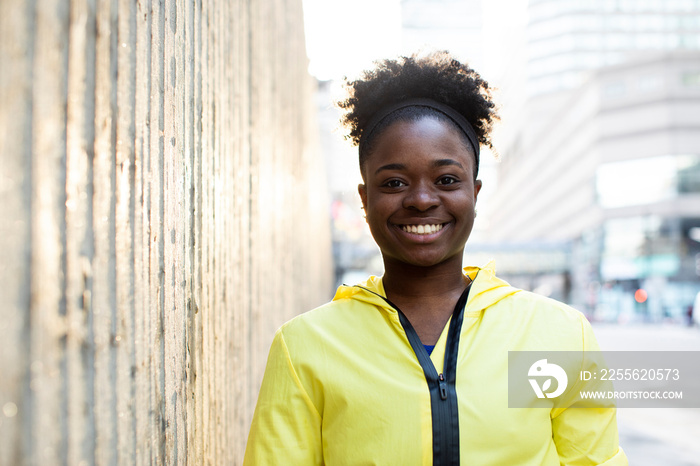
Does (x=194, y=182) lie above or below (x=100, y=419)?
above

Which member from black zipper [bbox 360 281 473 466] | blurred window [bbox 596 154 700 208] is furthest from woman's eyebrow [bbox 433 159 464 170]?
blurred window [bbox 596 154 700 208]

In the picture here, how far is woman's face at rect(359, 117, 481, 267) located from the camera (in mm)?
1894

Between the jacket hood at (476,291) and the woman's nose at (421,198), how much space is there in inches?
11.5

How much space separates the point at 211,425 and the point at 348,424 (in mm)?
776

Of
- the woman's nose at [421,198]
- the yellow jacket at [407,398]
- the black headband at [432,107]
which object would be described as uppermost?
the black headband at [432,107]

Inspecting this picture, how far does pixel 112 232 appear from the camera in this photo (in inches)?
48.8

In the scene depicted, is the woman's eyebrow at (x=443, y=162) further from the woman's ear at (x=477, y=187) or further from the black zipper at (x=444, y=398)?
the black zipper at (x=444, y=398)

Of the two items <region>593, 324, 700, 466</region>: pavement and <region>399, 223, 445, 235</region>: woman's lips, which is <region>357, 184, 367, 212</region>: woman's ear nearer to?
<region>399, 223, 445, 235</region>: woman's lips

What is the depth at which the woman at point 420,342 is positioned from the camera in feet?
5.38

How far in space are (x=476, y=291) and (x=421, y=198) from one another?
341mm

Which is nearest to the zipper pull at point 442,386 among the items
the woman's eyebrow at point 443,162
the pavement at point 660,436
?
the woman's eyebrow at point 443,162

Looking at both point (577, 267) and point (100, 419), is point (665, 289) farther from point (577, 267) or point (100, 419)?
point (100, 419)

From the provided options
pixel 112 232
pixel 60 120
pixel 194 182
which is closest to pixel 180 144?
pixel 194 182

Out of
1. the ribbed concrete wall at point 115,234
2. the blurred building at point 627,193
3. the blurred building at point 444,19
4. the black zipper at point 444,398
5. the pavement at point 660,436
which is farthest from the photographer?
the blurred building at point 444,19
